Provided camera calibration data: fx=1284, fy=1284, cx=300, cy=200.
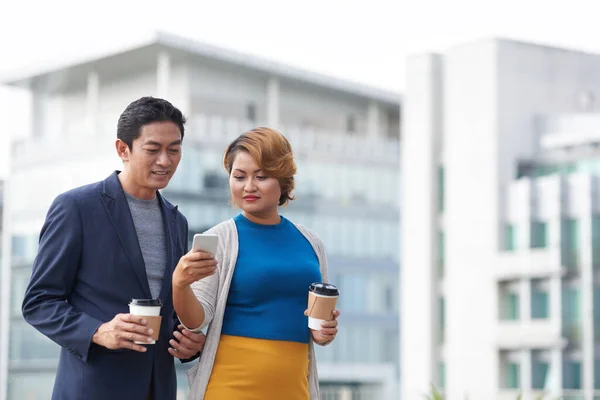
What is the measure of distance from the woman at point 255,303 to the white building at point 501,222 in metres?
36.2

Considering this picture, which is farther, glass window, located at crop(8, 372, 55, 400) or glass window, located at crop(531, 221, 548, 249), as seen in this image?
glass window, located at crop(8, 372, 55, 400)

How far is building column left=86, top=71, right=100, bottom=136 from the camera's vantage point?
63.9 metres

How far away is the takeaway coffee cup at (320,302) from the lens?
392 centimetres

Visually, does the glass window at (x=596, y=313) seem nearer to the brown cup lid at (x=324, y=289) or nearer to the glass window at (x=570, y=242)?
the glass window at (x=570, y=242)

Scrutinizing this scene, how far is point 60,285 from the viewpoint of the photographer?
386 cm

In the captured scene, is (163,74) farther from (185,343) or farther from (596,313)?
(185,343)

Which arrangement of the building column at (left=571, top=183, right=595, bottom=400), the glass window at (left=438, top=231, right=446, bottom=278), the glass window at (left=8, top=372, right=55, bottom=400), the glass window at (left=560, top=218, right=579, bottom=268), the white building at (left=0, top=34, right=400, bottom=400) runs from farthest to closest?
the glass window at (left=8, top=372, right=55, bottom=400)
the white building at (left=0, top=34, right=400, bottom=400)
the glass window at (left=438, top=231, right=446, bottom=278)
the glass window at (left=560, top=218, right=579, bottom=268)
the building column at (left=571, top=183, right=595, bottom=400)

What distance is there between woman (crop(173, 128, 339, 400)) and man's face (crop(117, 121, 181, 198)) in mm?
219

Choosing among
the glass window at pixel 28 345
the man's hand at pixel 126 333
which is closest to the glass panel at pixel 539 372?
the glass window at pixel 28 345

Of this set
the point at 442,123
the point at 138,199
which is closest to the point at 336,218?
the point at 442,123

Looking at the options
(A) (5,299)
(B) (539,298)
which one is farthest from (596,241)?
(A) (5,299)

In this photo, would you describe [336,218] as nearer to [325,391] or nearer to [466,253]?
[325,391]

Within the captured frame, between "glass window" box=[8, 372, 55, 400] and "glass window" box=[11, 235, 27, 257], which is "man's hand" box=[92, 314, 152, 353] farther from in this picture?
"glass window" box=[11, 235, 27, 257]

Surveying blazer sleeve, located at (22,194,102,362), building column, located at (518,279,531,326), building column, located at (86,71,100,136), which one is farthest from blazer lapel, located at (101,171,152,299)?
building column, located at (86,71,100,136)
